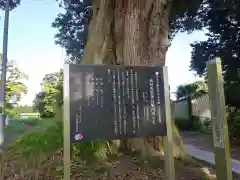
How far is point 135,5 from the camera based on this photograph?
6.27 m

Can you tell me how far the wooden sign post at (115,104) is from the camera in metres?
3.80

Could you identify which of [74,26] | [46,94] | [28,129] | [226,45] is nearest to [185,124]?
[226,45]

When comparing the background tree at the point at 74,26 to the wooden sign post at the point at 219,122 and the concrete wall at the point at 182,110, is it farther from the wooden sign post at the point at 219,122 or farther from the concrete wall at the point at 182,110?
the concrete wall at the point at 182,110

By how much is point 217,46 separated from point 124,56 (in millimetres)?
8963

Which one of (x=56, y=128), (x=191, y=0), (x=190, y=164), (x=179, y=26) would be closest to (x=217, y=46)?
(x=179, y=26)

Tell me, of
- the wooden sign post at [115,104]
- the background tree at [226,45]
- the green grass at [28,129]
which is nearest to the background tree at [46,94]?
the green grass at [28,129]

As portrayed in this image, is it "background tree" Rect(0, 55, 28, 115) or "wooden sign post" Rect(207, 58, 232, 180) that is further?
"background tree" Rect(0, 55, 28, 115)

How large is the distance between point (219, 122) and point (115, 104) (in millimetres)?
1512

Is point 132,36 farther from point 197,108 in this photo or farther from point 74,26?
point 197,108

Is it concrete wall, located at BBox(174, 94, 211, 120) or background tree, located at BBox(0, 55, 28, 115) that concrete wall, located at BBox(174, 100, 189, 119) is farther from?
background tree, located at BBox(0, 55, 28, 115)

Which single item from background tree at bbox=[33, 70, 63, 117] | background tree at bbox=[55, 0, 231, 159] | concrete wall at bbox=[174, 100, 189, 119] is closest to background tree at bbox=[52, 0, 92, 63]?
background tree at bbox=[55, 0, 231, 159]

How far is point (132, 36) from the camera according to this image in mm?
6145

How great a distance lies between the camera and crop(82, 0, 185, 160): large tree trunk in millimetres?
6070

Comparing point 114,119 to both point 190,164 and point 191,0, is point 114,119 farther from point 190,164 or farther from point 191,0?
point 191,0
